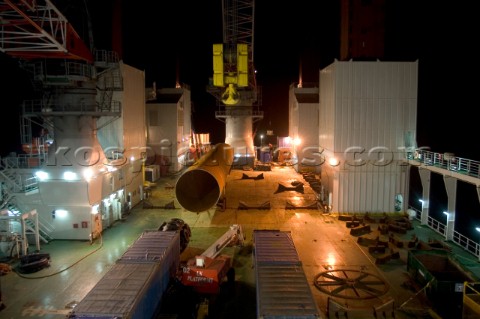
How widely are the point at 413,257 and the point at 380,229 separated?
5.90m

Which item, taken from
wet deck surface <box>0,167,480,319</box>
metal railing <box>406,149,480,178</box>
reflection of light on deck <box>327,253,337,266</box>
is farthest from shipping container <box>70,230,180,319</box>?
metal railing <box>406,149,480,178</box>

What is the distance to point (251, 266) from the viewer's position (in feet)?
52.6

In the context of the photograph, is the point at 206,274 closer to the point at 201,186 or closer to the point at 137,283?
the point at 137,283

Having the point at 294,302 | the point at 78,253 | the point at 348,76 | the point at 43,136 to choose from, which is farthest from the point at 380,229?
the point at 43,136

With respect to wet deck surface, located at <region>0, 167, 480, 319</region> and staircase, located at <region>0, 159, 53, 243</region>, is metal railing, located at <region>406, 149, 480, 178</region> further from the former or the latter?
staircase, located at <region>0, 159, 53, 243</region>

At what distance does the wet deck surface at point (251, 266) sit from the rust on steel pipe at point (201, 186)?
6.10 ft

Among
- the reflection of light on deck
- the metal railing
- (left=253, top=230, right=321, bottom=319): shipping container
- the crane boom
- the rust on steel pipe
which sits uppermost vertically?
the crane boom

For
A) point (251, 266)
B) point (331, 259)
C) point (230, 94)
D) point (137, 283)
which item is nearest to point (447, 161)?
point (331, 259)

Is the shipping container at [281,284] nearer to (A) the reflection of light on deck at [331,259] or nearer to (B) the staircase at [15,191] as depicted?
(A) the reflection of light on deck at [331,259]

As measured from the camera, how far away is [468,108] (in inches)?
1877

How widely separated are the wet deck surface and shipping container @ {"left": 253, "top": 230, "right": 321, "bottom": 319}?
5.59 ft

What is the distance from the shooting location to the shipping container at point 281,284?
30.6 feet

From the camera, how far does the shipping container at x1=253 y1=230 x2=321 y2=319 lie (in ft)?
30.6

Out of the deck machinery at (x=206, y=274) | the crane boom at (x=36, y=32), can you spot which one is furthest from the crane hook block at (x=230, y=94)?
the deck machinery at (x=206, y=274)
